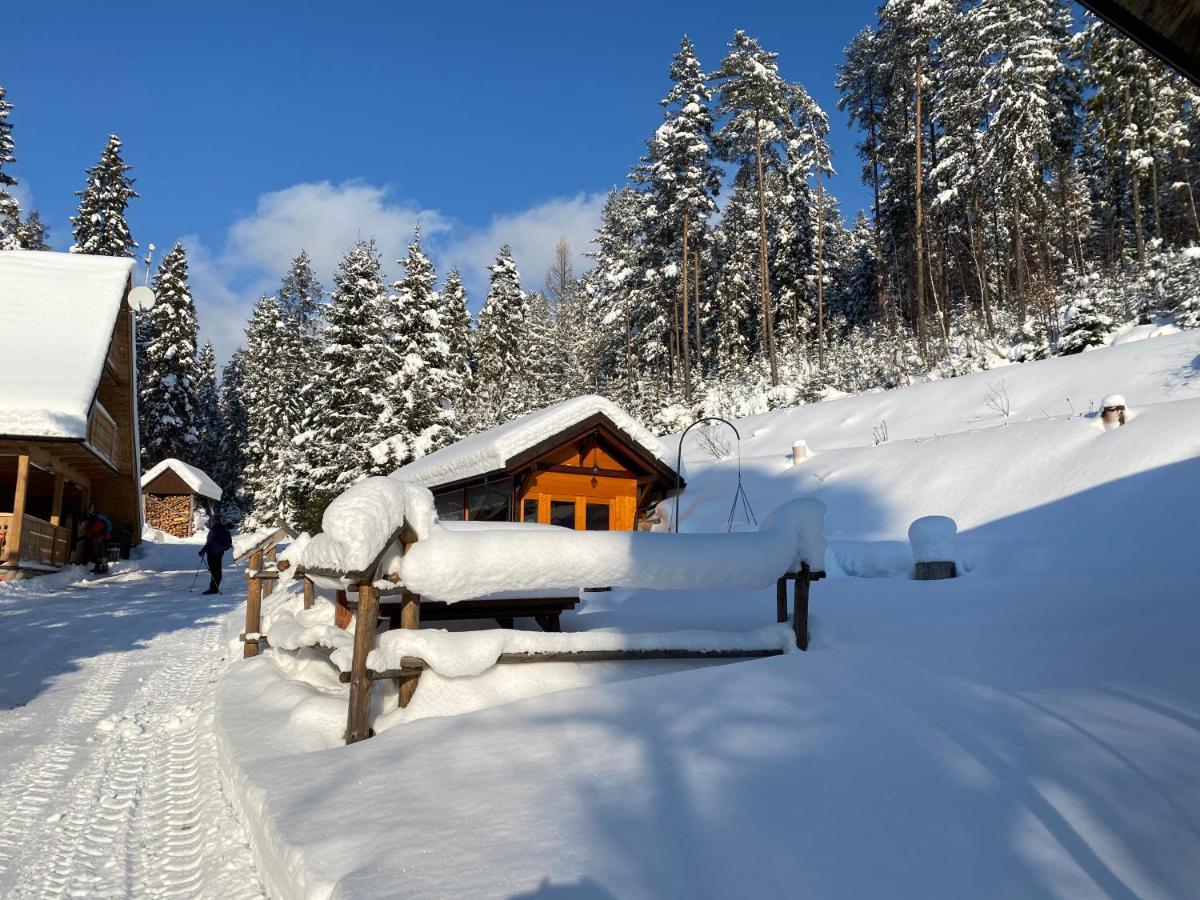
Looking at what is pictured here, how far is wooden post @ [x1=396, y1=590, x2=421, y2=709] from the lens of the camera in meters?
5.38

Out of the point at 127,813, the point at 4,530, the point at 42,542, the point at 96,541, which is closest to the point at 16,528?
the point at 4,530

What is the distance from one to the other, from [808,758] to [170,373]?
45140mm

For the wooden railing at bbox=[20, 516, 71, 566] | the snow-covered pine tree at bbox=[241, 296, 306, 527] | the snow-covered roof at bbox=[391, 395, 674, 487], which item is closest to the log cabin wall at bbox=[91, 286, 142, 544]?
the wooden railing at bbox=[20, 516, 71, 566]

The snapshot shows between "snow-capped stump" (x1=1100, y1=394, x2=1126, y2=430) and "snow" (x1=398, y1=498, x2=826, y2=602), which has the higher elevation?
"snow-capped stump" (x1=1100, y1=394, x2=1126, y2=430)

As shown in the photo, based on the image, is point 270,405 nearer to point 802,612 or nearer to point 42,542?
point 42,542

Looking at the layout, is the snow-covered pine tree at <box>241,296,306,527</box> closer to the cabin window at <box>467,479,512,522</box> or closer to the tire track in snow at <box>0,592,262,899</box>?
the cabin window at <box>467,479,512,522</box>

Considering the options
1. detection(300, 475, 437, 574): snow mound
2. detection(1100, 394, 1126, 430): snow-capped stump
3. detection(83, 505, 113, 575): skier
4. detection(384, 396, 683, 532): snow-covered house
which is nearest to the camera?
detection(300, 475, 437, 574): snow mound

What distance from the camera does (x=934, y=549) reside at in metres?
10.3

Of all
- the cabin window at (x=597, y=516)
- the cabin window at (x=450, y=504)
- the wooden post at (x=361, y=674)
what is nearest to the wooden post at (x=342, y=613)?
the wooden post at (x=361, y=674)

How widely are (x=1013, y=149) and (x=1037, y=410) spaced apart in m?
15.6

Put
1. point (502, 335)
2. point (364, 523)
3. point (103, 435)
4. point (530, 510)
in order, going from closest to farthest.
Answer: point (364, 523)
point (530, 510)
point (103, 435)
point (502, 335)

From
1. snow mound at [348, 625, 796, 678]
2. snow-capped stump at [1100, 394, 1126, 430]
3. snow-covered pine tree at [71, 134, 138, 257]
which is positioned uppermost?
snow-covered pine tree at [71, 134, 138, 257]

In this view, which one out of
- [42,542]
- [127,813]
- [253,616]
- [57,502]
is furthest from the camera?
[57,502]

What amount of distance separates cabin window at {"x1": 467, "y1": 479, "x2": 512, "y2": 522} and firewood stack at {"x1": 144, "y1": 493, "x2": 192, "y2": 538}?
28201mm
